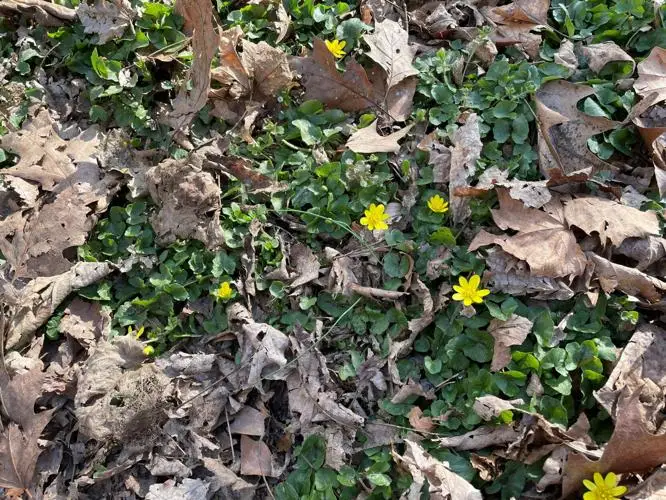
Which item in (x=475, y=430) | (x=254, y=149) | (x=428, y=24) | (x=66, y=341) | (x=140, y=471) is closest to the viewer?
(x=475, y=430)

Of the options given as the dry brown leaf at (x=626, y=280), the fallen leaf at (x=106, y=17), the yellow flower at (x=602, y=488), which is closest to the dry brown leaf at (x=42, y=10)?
the fallen leaf at (x=106, y=17)

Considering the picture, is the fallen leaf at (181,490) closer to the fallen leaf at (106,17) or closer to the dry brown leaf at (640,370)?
the dry brown leaf at (640,370)

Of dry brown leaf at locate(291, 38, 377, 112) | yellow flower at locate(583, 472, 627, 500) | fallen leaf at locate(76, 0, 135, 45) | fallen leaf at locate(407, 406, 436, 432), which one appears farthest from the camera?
fallen leaf at locate(76, 0, 135, 45)

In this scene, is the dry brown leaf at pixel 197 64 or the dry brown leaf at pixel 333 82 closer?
the dry brown leaf at pixel 197 64

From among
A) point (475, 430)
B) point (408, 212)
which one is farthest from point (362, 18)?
point (475, 430)

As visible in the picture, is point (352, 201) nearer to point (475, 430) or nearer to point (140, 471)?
point (475, 430)

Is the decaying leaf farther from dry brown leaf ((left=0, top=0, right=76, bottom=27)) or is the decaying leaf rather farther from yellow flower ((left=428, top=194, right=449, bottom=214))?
dry brown leaf ((left=0, top=0, right=76, bottom=27))

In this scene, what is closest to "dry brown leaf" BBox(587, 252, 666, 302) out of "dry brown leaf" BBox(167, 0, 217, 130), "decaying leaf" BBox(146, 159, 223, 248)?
"decaying leaf" BBox(146, 159, 223, 248)
